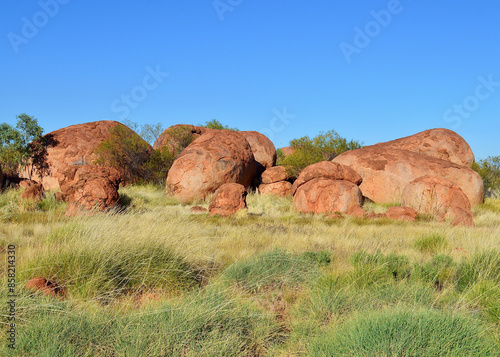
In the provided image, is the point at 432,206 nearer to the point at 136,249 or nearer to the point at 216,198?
the point at 216,198

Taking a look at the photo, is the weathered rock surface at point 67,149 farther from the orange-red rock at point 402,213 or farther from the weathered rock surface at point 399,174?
the orange-red rock at point 402,213

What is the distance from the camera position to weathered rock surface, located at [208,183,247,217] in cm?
1227

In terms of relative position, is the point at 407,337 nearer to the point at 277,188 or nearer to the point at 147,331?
the point at 147,331

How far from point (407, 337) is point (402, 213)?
9087 millimetres

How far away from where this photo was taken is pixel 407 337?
283 cm

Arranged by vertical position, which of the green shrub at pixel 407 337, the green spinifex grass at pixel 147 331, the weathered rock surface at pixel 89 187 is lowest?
the green spinifex grass at pixel 147 331

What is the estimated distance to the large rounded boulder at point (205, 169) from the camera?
51.8 ft

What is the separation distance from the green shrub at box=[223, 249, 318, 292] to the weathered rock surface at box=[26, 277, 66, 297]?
1819 millimetres

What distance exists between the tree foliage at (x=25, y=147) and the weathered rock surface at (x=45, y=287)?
57.9ft

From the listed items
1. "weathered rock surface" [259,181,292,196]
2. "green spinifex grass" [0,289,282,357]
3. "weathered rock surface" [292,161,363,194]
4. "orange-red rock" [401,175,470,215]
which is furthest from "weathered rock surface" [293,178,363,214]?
"green spinifex grass" [0,289,282,357]

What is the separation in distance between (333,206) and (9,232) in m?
8.92

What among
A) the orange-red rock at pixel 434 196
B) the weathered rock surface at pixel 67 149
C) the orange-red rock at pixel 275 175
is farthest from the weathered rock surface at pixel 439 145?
the weathered rock surface at pixel 67 149

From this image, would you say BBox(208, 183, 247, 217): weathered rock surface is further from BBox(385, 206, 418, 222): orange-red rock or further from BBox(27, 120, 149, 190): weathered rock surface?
BBox(27, 120, 149, 190): weathered rock surface

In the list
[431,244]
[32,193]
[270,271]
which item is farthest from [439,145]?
[32,193]
